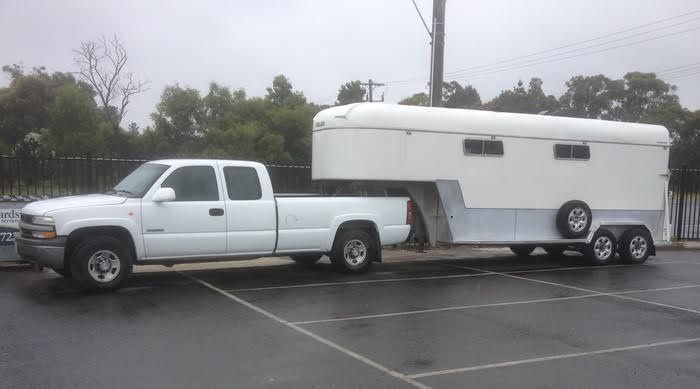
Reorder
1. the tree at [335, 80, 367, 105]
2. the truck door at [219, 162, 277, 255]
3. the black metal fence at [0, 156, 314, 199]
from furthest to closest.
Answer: the tree at [335, 80, 367, 105] → the black metal fence at [0, 156, 314, 199] → the truck door at [219, 162, 277, 255]

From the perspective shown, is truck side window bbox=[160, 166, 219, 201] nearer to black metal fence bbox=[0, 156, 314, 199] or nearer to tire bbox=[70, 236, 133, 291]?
tire bbox=[70, 236, 133, 291]

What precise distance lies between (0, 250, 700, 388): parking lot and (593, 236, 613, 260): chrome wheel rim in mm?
2054

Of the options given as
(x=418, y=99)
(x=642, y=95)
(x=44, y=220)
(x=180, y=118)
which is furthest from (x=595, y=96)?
(x=44, y=220)

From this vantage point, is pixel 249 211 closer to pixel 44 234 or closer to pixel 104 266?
pixel 104 266

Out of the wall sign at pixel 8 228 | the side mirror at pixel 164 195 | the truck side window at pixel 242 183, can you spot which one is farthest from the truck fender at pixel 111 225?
the wall sign at pixel 8 228

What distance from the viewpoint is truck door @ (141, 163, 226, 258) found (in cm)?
968

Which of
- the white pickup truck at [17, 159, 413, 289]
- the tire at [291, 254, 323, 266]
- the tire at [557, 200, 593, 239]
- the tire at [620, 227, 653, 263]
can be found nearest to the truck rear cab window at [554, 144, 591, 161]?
the tire at [557, 200, 593, 239]

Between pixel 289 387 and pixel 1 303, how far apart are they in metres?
5.22

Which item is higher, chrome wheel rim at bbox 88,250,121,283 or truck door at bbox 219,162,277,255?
truck door at bbox 219,162,277,255

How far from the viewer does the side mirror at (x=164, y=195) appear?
31.4ft

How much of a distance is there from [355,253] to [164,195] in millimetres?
3754

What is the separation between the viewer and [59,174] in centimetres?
1352

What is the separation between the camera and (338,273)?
1184cm

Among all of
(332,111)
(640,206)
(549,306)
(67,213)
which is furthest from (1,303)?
(640,206)
